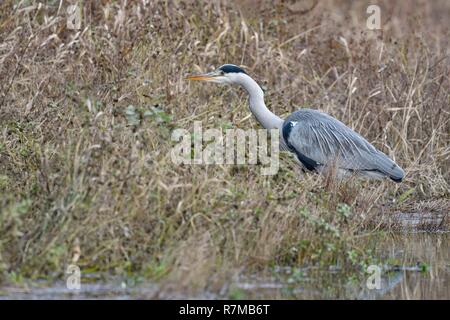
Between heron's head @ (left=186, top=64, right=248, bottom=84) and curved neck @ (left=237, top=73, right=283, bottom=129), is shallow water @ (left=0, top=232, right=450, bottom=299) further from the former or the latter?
heron's head @ (left=186, top=64, right=248, bottom=84)

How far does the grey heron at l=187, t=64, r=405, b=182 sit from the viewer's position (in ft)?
30.5

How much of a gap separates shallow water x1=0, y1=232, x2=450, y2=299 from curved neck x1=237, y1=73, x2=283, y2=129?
2.20 m

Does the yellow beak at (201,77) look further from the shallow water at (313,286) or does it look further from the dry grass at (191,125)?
the shallow water at (313,286)

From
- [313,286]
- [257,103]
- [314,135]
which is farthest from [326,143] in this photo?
[313,286]

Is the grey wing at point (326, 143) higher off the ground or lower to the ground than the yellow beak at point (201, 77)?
lower

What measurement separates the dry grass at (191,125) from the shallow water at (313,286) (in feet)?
0.32

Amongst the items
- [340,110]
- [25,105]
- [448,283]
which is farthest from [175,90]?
[448,283]

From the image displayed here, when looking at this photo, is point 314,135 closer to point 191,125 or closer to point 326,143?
point 326,143

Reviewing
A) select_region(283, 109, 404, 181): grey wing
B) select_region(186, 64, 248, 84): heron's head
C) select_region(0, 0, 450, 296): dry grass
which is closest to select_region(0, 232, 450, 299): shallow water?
select_region(0, 0, 450, 296): dry grass

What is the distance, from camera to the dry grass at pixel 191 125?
6445 millimetres

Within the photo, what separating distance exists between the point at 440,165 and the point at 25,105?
12.7 ft

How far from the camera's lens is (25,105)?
887 cm

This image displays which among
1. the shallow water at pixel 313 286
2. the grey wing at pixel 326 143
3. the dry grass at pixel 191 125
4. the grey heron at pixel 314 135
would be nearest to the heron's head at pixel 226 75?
the grey heron at pixel 314 135

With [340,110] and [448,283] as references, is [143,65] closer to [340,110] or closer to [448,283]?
[340,110]
